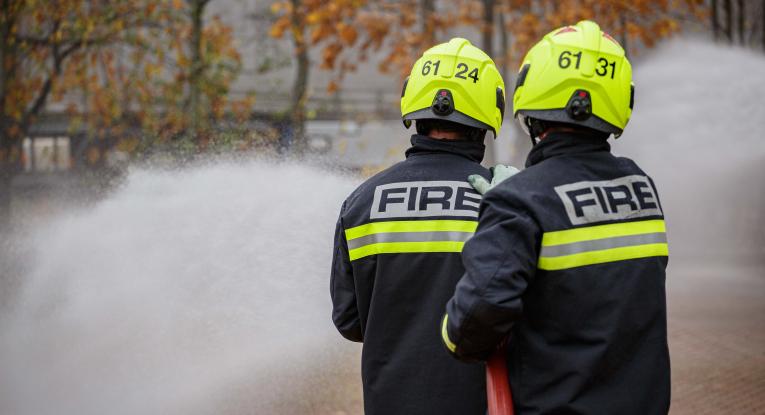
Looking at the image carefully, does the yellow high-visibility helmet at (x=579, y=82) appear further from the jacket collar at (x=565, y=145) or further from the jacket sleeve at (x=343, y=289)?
the jacket sleeve at (x=343, y=289)

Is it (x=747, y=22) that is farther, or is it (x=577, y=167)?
(x=747, y=22)

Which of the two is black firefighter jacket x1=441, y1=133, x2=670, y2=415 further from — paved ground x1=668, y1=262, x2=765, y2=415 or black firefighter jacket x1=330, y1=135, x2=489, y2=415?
paved ground x1=668, y1=262, x2=765, y2=415

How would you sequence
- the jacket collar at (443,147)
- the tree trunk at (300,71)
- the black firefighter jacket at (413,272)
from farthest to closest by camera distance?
the tree trunk at (300,71), the jacket collar at (443,147), the black firefighter jacket at (413,272)

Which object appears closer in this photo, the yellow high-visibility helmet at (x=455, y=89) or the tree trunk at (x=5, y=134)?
the yellow high-visibility helmet at (x=455, y=89)

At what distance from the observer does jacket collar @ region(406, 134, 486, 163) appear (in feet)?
10.5

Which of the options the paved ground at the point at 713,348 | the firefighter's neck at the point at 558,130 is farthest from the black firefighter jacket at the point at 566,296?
the paved ground at the point at 713,348

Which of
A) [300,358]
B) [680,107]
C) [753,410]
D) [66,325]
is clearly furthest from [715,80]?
[66,325]

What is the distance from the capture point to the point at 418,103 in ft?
10.7

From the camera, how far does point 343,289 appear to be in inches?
129

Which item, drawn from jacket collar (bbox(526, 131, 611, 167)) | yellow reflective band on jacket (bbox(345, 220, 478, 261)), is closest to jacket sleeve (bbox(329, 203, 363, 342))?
yellow reflective band on jacket (bbox(345, 220, 478, 261))

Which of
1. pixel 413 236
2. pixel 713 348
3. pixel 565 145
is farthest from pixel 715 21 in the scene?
pixel 565 145

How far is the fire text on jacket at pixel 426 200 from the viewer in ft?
10.0

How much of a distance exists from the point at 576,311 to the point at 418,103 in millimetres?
1121

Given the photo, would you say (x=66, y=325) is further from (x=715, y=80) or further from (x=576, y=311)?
(x=715, y=80)
